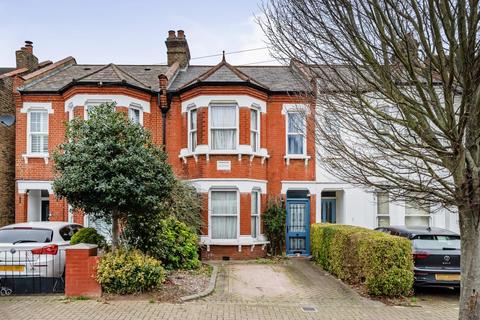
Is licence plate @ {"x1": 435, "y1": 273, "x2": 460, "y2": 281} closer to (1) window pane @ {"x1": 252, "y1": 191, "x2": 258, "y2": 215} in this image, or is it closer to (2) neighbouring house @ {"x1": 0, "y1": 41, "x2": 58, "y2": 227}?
(1) window pane @ {"x1": 252, "y1": 191, "x2": 258, "y2": 215}

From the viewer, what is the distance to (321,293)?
10.0 meters

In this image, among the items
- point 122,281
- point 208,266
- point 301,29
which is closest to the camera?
point 301,29

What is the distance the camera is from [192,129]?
16.4 meters

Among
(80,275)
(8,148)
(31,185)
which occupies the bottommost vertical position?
(80,275)

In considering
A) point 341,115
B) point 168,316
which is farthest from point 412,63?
point 168,316

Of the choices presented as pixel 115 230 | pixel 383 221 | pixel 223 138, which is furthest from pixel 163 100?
pixel 383 221

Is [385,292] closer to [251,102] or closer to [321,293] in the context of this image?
[321,293]

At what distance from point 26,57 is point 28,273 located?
13.4 meters

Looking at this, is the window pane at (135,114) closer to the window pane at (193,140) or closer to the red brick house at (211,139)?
the red brick house at (211,139)

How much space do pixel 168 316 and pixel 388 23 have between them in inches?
249

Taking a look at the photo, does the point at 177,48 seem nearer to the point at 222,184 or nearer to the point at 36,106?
the point at 36,106

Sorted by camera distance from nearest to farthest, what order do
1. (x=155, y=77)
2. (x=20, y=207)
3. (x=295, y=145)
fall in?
(x=20, y=207) → (x=295, y=145) → (x=155, y=77)

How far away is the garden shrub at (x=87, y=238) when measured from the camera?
10562 mm

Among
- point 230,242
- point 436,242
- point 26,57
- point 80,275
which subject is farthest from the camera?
point 26,57
